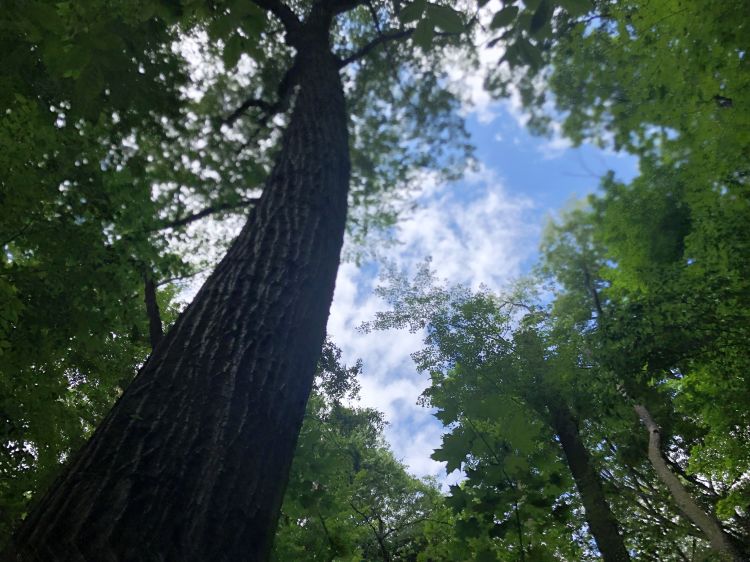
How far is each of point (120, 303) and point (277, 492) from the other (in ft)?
11.4

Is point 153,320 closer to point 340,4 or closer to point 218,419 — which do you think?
point 218,419

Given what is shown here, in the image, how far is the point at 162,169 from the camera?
18.7 feet

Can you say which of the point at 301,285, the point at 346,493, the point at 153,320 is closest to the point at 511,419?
the point at 301,285

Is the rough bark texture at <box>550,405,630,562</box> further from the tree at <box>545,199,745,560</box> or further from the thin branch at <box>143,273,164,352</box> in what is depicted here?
the thin branch at <box>143,273,164,352</box>

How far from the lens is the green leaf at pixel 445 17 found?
1.20m

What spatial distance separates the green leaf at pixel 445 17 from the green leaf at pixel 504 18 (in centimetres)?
12

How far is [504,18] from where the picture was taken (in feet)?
4.12

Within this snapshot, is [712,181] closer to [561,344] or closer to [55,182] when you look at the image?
[561,344]

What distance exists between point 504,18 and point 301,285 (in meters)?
1.33

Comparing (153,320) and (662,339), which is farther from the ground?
(662,339)

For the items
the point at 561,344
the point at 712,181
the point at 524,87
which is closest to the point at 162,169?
the point at 524,87

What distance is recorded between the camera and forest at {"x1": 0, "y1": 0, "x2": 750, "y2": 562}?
1255mm

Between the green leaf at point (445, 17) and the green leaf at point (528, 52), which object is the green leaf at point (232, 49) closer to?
the green leaf at point (445, 17)

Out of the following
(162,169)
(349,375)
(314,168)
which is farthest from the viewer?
(349,375)
